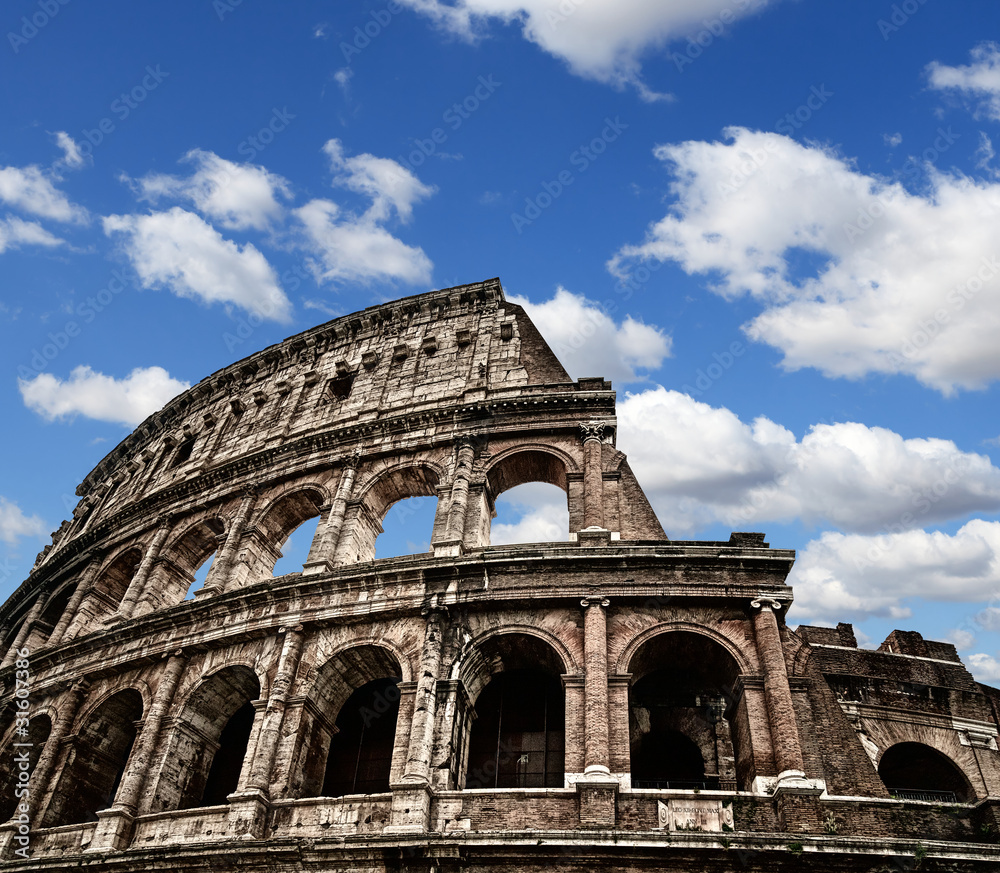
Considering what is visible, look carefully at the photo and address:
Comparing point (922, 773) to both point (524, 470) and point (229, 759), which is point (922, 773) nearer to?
point (524, 470)

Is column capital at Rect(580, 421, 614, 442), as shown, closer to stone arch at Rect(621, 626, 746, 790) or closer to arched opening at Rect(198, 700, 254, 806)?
stone arch at Rect(621, 626, 746, 790)

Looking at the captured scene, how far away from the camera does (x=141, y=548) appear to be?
20406 millimetres

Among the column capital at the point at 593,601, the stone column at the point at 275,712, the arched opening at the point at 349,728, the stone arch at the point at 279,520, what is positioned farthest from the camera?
the stone arch at the point at 279,520

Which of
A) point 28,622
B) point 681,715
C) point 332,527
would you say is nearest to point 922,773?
point 681,715

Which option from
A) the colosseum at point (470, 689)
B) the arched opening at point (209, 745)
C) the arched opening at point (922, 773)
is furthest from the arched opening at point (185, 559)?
the arched opening at point (922, 773)

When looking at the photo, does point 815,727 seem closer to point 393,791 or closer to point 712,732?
point 712,732

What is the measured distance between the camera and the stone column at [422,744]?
1120cm

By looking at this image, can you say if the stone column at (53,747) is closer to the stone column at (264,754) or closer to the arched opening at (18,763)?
the arched opening at (18,763)

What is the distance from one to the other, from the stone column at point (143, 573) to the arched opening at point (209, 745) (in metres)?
3.82

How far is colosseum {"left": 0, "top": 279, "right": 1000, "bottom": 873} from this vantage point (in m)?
10.8

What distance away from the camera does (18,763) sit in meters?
16.9

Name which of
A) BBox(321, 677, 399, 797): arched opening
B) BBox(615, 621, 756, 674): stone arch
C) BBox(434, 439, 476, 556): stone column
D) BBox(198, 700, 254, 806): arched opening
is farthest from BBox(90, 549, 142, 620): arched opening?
BBox(615, 621, 756, 674): stone arch

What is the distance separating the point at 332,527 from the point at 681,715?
26.5 ft

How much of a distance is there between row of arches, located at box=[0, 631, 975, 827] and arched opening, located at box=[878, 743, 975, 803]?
0.07 ft
